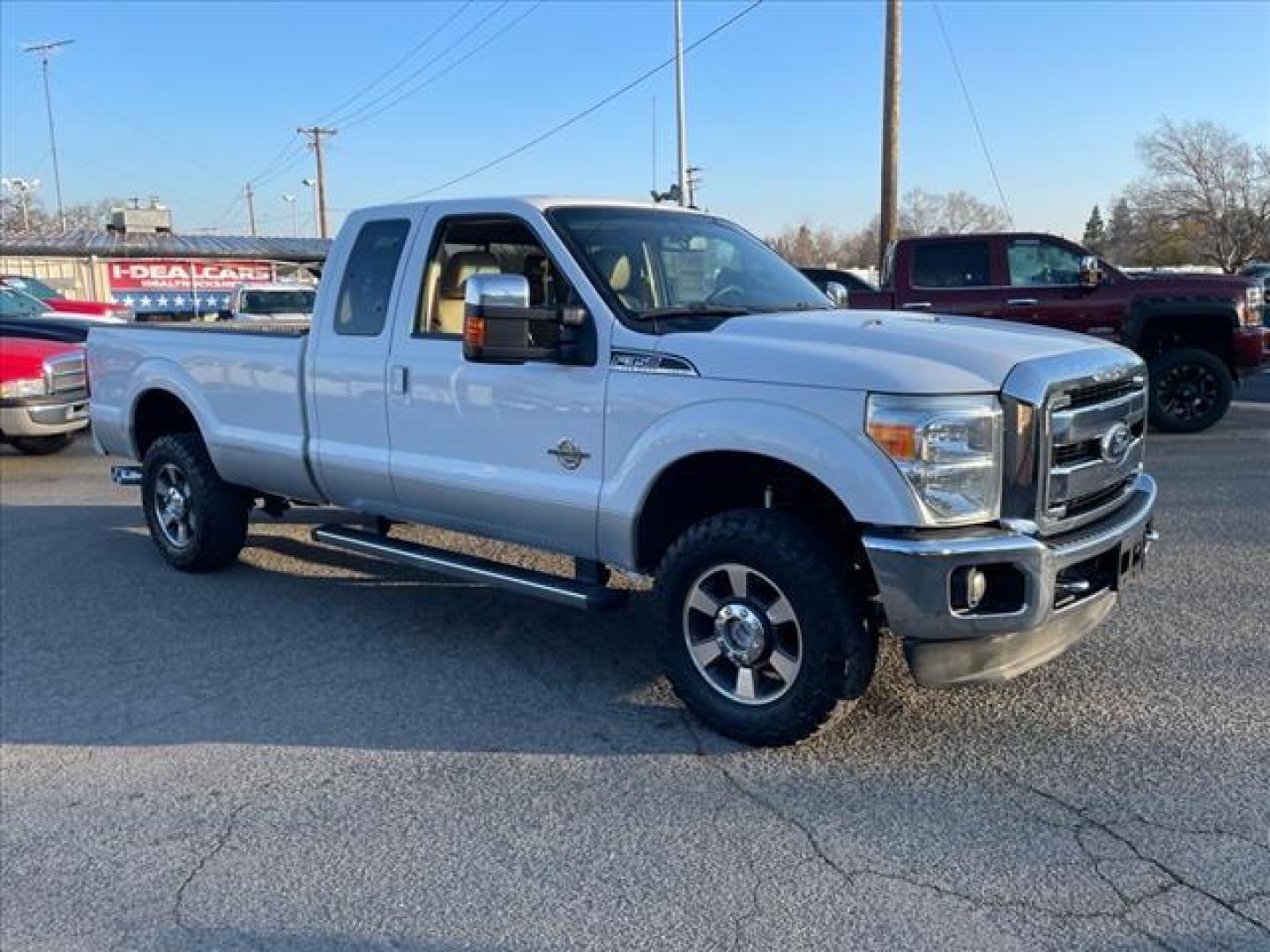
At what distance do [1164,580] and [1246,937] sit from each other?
137 inches

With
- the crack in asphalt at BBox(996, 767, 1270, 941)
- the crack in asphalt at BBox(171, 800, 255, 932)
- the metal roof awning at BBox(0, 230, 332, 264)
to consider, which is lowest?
the crack in asphalt at BBox(171, 800, 255, 932)

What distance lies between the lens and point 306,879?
10.6 ft

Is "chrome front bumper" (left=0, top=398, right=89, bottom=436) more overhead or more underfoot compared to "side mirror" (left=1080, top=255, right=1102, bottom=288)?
more underfoot

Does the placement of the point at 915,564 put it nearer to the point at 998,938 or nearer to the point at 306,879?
the point at 998,938

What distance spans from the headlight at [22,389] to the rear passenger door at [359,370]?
6595mm

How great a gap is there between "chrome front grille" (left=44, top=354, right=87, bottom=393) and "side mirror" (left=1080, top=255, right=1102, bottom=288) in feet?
32.3

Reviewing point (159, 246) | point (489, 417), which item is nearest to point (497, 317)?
point (489, 417)

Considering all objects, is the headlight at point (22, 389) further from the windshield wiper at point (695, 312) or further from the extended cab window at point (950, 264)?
the extended cab window at point (950, 264)

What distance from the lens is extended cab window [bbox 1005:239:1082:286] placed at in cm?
1119

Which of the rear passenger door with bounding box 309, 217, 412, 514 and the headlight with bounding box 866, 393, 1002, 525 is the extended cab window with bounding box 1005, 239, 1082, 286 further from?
the headlight with bounding box 866, 393, 1002, 525

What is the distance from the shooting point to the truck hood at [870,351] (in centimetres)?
359

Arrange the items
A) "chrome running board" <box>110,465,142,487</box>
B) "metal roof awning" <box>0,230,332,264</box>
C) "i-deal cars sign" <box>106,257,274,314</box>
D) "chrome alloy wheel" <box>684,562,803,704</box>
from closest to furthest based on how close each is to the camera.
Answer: "chrome alloy wheel" <box>684,562,803,704</box>
"chrome running board" <box>110,465,142,487</box>
"i-deal cars sign" <box>106,257,274,314</box>
"metal roof awning" <box>0,230,332,264</box>

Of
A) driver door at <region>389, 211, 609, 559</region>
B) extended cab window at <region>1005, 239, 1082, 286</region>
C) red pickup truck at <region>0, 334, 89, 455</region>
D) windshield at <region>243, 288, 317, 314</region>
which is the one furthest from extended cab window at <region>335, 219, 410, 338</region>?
windshield at <region>243, 288, 317, 314</region>

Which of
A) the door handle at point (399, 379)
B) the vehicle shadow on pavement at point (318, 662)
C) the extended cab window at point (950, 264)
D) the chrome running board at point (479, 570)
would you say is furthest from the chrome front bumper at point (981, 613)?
the extended cab window at point (950, 264)
